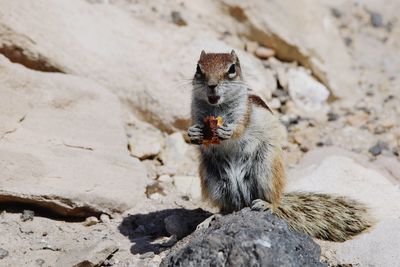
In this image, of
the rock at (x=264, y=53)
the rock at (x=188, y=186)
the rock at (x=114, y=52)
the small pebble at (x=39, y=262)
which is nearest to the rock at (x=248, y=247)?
the small pebble at (x=39, y=262)

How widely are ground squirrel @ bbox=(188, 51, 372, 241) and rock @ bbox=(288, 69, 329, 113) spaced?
2.36 meters

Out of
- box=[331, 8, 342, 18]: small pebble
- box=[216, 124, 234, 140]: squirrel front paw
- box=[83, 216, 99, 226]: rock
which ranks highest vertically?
box=[216, 124, 234, 140]: squirrel front paw

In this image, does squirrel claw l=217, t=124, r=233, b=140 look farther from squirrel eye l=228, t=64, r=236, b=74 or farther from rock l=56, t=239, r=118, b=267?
rock l=56, t=239, r=118, b=267

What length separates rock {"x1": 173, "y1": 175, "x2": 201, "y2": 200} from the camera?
226 inches

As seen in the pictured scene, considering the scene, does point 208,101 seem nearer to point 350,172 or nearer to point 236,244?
point 236,244

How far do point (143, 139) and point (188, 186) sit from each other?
2.41 ft

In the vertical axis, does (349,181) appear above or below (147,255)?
above

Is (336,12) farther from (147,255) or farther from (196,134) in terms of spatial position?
(147,255)

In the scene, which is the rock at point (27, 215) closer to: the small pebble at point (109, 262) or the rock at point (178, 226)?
the small pebble at point (109, 262)

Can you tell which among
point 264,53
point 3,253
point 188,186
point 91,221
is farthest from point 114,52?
point 3,253

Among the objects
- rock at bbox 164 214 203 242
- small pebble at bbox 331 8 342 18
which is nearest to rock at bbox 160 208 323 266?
rock at bbox 164 214 203 242

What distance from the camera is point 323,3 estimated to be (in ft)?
28.4

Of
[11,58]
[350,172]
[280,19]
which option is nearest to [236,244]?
[350,172]

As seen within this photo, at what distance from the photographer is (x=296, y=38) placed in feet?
24.7
